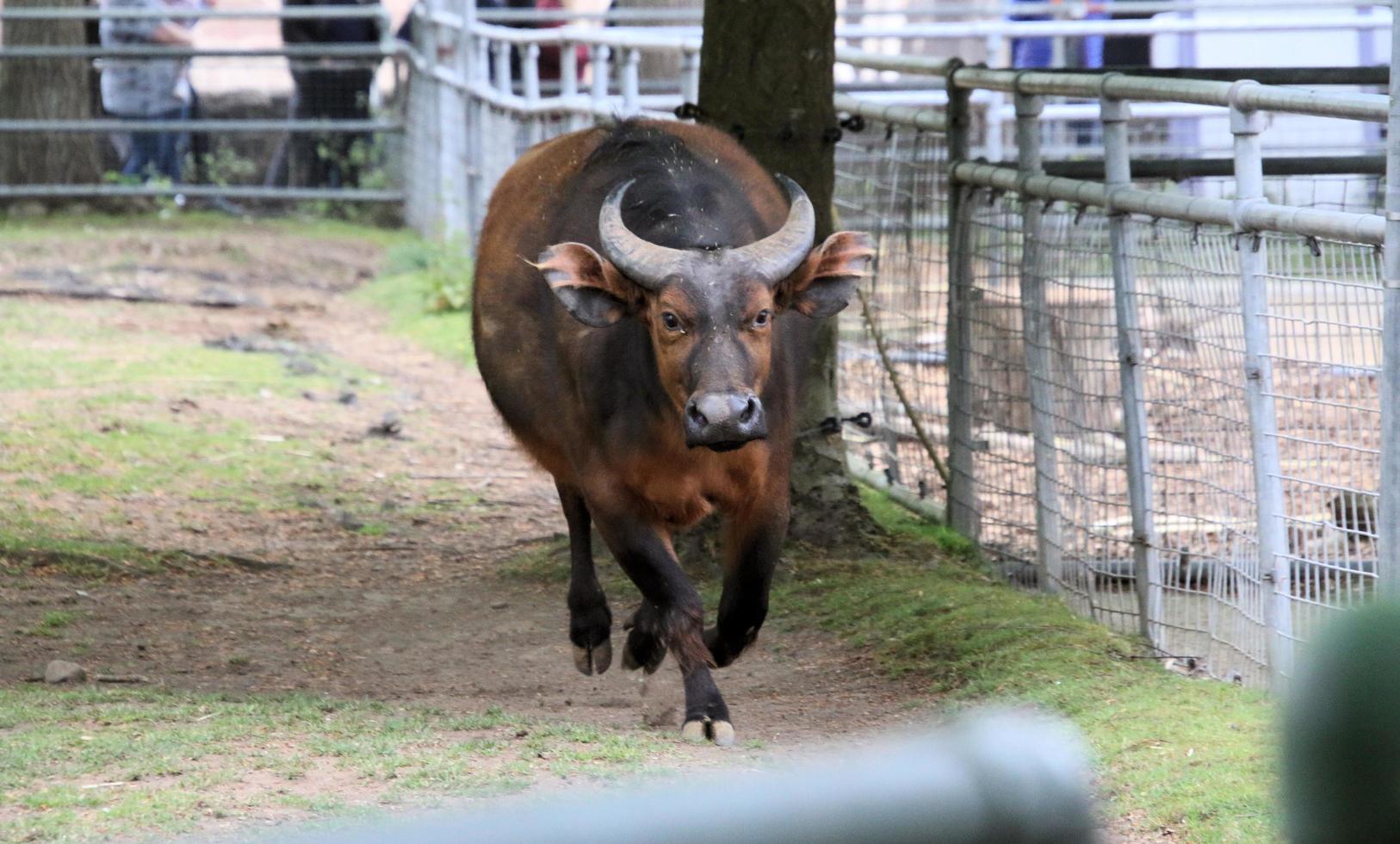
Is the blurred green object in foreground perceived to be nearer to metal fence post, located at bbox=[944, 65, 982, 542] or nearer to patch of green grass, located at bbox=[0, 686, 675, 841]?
patch of green grass, located at bbox=[0, 686, 675, 841]

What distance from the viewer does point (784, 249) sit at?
16.8 feet

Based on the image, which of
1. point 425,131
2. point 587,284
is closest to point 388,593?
point 587,284

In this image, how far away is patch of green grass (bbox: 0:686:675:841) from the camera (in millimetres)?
3908

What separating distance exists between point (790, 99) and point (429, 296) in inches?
267

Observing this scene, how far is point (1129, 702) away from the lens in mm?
4996

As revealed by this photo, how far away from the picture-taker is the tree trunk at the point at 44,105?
1670cm

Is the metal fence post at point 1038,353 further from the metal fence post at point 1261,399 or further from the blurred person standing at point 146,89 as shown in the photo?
the blurred person standing at point 146,89

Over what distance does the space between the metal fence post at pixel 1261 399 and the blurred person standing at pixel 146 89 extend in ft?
45.2

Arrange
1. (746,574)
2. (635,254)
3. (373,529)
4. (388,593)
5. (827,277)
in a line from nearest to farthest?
(635,254), (827,277), (746,574), (388,593), (373,529)

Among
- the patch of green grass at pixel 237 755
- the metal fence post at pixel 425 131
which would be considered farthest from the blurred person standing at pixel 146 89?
the patch of green grass at pixel 237 755

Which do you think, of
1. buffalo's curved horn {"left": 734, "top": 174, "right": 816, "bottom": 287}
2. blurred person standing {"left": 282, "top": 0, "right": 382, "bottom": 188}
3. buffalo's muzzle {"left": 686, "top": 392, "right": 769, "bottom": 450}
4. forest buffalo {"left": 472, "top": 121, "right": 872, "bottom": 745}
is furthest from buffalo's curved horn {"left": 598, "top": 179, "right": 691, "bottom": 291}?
blurred person standing {"left": 282, "top": 0, "right": 382, "bottom": 188}

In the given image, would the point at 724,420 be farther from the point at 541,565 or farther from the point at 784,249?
the point at 541,565

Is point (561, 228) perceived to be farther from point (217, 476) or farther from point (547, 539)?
point (217, 476)

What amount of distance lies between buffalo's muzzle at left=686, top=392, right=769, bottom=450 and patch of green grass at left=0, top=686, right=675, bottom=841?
0.80m
